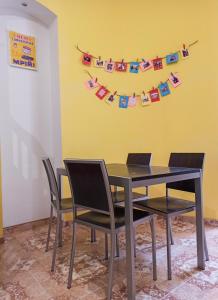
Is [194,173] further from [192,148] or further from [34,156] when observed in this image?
[34,156]

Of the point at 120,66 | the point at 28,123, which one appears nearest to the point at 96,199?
the point at 28,123

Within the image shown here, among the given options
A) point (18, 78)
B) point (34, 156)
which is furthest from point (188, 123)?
point (18, 78)

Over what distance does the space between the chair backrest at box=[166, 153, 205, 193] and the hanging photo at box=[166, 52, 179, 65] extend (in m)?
1.30

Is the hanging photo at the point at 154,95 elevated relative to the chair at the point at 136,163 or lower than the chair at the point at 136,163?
elevated

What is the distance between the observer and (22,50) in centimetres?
292

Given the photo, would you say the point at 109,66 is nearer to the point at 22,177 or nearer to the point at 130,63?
the point at 130,63

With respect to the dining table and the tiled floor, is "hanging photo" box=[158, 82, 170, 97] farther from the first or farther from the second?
the tiled floor

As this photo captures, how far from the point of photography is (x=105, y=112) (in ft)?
10.3

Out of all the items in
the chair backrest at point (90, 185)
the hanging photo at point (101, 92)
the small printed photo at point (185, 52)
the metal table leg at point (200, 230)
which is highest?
the small printed photo at point (185, 52)

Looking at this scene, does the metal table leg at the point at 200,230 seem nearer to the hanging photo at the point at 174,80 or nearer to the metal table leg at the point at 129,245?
the metal table leg at the point at 129,245

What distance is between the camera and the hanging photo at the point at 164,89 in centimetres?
304

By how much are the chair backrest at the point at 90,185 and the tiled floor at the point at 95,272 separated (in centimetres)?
52

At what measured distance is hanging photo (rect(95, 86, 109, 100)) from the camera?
3.12 metres

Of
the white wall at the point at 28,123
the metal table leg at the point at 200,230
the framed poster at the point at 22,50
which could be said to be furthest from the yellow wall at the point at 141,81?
the metal table leg at the point at 200,230
